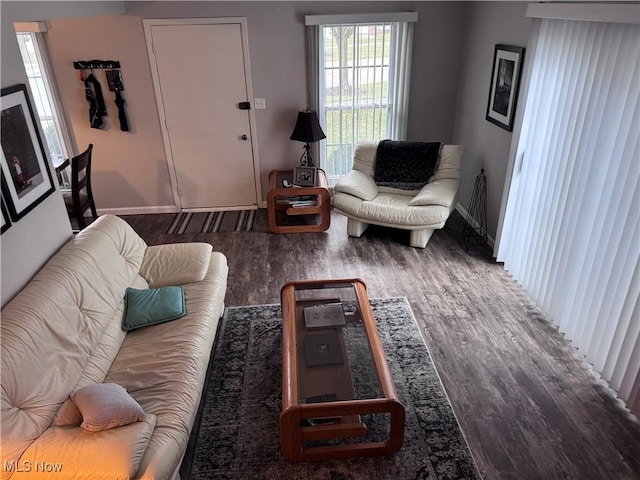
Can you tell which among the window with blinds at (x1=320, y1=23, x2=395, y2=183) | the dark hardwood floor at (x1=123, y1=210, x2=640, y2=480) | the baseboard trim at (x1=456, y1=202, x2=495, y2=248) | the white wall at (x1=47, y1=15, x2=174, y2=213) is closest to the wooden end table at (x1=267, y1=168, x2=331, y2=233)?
the dark hardwood floor at (x1=123, y1=210, x2=640, y2=480)

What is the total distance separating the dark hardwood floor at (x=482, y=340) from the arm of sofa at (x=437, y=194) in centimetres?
43

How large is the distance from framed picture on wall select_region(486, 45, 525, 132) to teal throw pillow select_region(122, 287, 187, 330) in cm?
292

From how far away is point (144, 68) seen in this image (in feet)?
14.7

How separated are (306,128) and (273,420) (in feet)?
9.81

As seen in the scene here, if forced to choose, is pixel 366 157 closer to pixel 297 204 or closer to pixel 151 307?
pixel 297 204

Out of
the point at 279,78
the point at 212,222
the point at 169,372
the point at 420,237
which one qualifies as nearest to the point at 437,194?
the point at 420,237

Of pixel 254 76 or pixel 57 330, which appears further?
pixel 254 76

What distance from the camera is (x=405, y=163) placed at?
15.3 ft

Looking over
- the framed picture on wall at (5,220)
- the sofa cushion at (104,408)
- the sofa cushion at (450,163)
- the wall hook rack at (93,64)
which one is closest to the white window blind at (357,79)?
the sofa cushion at (450,163)

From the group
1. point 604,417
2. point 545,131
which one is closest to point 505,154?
point 545,131

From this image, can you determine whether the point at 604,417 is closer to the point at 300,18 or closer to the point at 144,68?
the point at 300,18

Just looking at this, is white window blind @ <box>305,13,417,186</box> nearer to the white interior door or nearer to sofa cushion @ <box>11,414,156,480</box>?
the white interior door

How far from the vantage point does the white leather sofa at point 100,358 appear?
1760mm

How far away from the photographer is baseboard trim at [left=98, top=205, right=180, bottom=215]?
509cm
